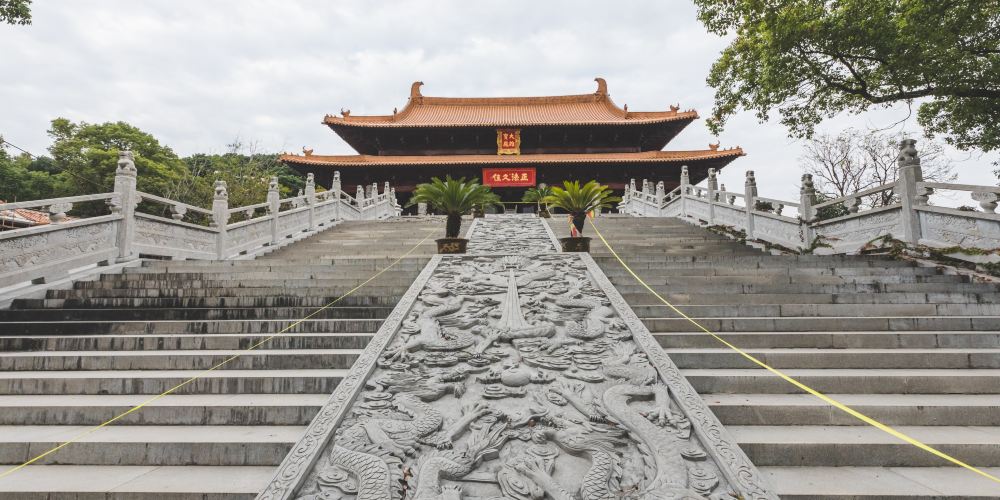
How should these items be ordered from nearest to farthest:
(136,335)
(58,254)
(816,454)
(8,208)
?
(816,454), (136,335), (8,208), (58,254)

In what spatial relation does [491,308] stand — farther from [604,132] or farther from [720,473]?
[604,132]

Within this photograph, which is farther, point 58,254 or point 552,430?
point 58,254

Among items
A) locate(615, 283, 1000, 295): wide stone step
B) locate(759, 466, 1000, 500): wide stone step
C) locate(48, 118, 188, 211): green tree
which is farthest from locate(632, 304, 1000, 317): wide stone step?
locate(48, 118, 188, 211): green tree

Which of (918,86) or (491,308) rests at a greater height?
(918,86)

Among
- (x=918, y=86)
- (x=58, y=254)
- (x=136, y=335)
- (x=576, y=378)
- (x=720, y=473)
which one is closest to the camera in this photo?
(x=720, y=473)

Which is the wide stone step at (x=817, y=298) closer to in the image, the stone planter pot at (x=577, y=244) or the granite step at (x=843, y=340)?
the granite step at (x=843, y=340)

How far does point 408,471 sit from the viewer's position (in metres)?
2.38

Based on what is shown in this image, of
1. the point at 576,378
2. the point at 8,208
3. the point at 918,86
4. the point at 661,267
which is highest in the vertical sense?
the point at 918,86

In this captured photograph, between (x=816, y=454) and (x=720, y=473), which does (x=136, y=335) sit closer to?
(x=720, y=473)

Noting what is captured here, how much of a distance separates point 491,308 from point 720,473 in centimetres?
248

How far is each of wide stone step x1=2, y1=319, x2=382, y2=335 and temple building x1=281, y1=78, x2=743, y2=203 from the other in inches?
604

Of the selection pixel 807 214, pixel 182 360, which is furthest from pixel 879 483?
pixel 807 214

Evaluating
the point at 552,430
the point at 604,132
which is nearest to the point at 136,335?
the point at 552,430

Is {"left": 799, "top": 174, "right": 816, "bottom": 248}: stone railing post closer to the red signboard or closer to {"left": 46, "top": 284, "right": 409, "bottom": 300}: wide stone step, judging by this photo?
{"left": 46, "top": 284, "right": 409, "bottom": 300}: wide stone step
